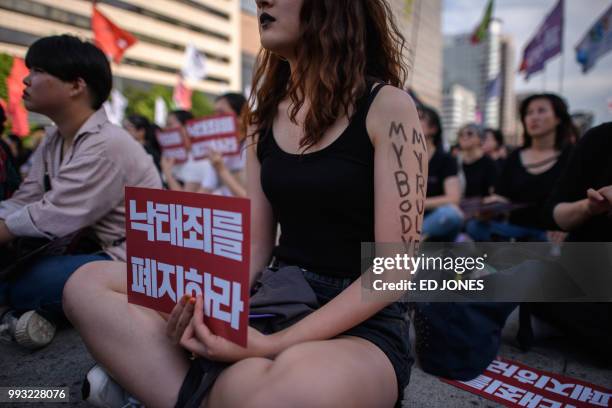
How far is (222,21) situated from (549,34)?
51790 mm

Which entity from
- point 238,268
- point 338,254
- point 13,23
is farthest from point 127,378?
point 13,23

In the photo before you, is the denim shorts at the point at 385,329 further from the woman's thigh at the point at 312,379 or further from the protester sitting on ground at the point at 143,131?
the protester sitting on ground at the point at 143,131

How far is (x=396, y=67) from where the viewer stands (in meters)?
1.53

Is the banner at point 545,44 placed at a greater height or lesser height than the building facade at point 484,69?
lesser

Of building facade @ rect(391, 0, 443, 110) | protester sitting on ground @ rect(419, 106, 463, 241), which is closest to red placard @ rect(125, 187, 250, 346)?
protester sitting on ground @ rect(419, 106, 463, 241)

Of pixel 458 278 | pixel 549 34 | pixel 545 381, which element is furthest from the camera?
pixel 549 34

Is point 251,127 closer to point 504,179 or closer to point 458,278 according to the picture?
point 458,278

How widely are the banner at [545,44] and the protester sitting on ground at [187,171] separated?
25.2ft

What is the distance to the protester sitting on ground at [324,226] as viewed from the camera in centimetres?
116

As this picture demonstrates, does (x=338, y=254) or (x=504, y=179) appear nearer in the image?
(x=338, y=254)

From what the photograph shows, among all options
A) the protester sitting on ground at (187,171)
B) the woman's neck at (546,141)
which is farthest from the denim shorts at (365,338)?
the protester sitting on ground at (187,171)

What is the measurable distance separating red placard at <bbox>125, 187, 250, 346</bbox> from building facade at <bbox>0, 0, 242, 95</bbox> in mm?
34480

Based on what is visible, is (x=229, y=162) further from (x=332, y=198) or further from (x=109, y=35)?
(x=109, y=35)

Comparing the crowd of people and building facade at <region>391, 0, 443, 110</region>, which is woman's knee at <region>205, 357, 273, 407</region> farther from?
building facade at <region>391, 0, 443, 110</region>
